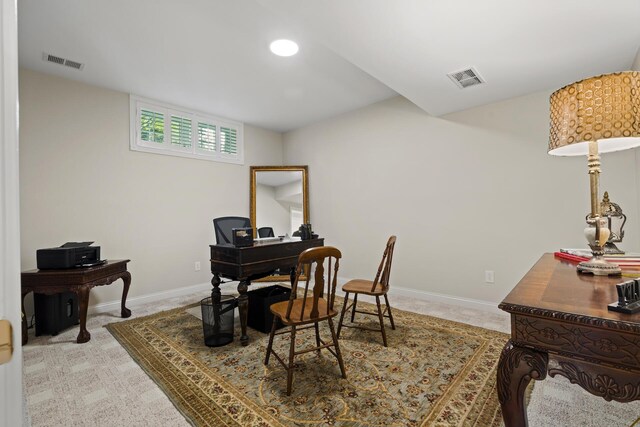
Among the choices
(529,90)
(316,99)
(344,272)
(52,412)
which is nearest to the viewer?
(52,412)

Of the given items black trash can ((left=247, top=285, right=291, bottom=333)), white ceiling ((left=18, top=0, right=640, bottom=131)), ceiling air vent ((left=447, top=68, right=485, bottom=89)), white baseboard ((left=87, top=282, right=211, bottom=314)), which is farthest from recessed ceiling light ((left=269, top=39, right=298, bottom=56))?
white baseboard ((left=87, top=282, right=211, bottom=314))

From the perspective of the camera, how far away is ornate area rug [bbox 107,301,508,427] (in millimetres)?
1542

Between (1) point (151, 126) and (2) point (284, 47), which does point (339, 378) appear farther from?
(1) point (151, 126)

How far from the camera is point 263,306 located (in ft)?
8.69

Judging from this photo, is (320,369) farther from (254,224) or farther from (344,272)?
(254,224)

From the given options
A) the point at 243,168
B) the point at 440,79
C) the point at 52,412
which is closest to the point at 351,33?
the point at 440,79

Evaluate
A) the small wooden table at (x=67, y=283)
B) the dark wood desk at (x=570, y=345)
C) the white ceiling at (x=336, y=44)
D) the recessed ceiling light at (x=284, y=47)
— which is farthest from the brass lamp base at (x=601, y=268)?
the small wooden table at (x=67, y=283)

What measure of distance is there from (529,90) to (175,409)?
12.5ft

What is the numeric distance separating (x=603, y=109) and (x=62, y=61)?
404cm

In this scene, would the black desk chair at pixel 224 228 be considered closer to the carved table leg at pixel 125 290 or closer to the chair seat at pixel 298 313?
the carved table leg at pixel 125 290

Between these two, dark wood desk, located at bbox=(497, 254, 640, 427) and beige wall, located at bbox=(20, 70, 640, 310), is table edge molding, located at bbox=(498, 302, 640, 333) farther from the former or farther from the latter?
beige wall, located at bbox=(20, 70, 640, 310)

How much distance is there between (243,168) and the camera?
4668 mm

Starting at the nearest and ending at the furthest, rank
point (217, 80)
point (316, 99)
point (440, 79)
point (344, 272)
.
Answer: point (440, 79) → point (217, 80) → point (316, 99) → point (344, 272)

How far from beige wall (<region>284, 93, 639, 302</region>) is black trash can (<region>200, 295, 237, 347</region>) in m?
2.14
